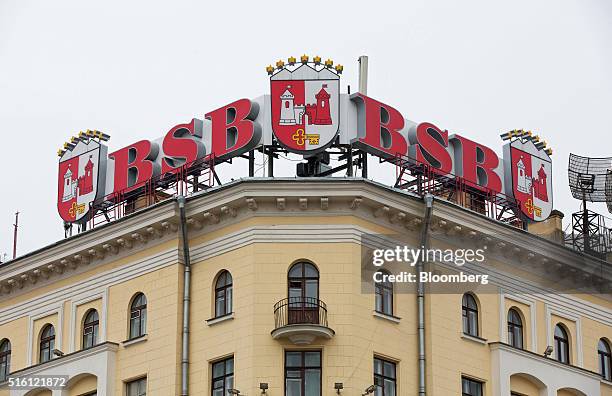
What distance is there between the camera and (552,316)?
5516cm

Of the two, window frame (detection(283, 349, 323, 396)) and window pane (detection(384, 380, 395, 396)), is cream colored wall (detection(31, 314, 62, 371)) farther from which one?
window pane (detection(384, 380, 395, 396))

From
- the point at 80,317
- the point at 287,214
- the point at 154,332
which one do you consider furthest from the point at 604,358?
the point at 80,317

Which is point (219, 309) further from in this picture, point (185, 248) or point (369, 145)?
point (369, 145)

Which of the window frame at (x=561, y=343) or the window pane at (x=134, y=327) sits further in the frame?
the window frame at (x=561, y=343)

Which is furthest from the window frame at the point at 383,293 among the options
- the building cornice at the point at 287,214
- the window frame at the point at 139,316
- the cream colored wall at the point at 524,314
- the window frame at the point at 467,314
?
the window frame at the point at 139,316

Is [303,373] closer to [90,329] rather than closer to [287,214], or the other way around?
[287,214]

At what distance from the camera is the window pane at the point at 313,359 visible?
49594 millimetres

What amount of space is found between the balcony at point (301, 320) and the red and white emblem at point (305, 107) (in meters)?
4.77

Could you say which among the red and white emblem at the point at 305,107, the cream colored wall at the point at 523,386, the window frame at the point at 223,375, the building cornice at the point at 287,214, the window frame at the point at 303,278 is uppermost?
the red and white emblem at the point at 305,107

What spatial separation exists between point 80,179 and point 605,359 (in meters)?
16.8

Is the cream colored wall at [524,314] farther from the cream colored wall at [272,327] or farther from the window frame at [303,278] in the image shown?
the window frame at [303,278]

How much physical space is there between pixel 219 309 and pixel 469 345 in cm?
709

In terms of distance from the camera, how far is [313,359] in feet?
163

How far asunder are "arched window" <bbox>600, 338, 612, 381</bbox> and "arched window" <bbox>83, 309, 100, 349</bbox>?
15.0 meters
